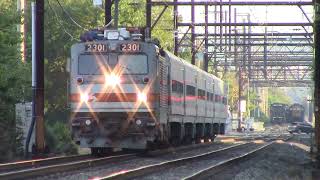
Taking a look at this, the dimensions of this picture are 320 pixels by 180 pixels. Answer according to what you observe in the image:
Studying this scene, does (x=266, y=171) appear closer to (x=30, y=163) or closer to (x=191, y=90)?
(x=30, y=163)

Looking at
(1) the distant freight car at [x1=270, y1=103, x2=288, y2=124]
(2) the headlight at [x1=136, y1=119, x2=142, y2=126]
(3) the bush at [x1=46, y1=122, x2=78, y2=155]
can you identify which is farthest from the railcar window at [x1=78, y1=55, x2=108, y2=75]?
(1) the distant freight car at [x1=270, y1=103, x2=288, y2=124]

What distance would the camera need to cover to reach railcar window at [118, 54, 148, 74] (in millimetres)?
20812

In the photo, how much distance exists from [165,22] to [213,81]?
14.9m

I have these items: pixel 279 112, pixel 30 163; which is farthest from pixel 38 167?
pixel 279 112

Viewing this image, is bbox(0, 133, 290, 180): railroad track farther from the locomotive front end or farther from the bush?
the bush

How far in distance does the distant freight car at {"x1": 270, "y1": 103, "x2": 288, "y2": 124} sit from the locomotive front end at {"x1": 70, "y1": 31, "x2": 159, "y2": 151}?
89993 millimetres

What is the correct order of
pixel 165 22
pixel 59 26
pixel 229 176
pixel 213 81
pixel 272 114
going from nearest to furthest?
pixel 229 176 → pixel 213 81 → pixel 59 26 → pixel 165 22 → pixel 272 114

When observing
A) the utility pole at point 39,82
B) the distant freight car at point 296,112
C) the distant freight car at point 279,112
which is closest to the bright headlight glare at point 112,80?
the utility pole at point 39,82

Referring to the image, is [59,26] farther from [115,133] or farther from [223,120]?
[115,133]

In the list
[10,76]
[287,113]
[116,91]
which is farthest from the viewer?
[287,113]

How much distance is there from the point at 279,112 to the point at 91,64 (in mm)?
92553

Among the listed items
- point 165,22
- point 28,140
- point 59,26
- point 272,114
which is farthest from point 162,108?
point 272,114

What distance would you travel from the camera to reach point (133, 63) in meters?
20.9

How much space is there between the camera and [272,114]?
114188 millimetres
